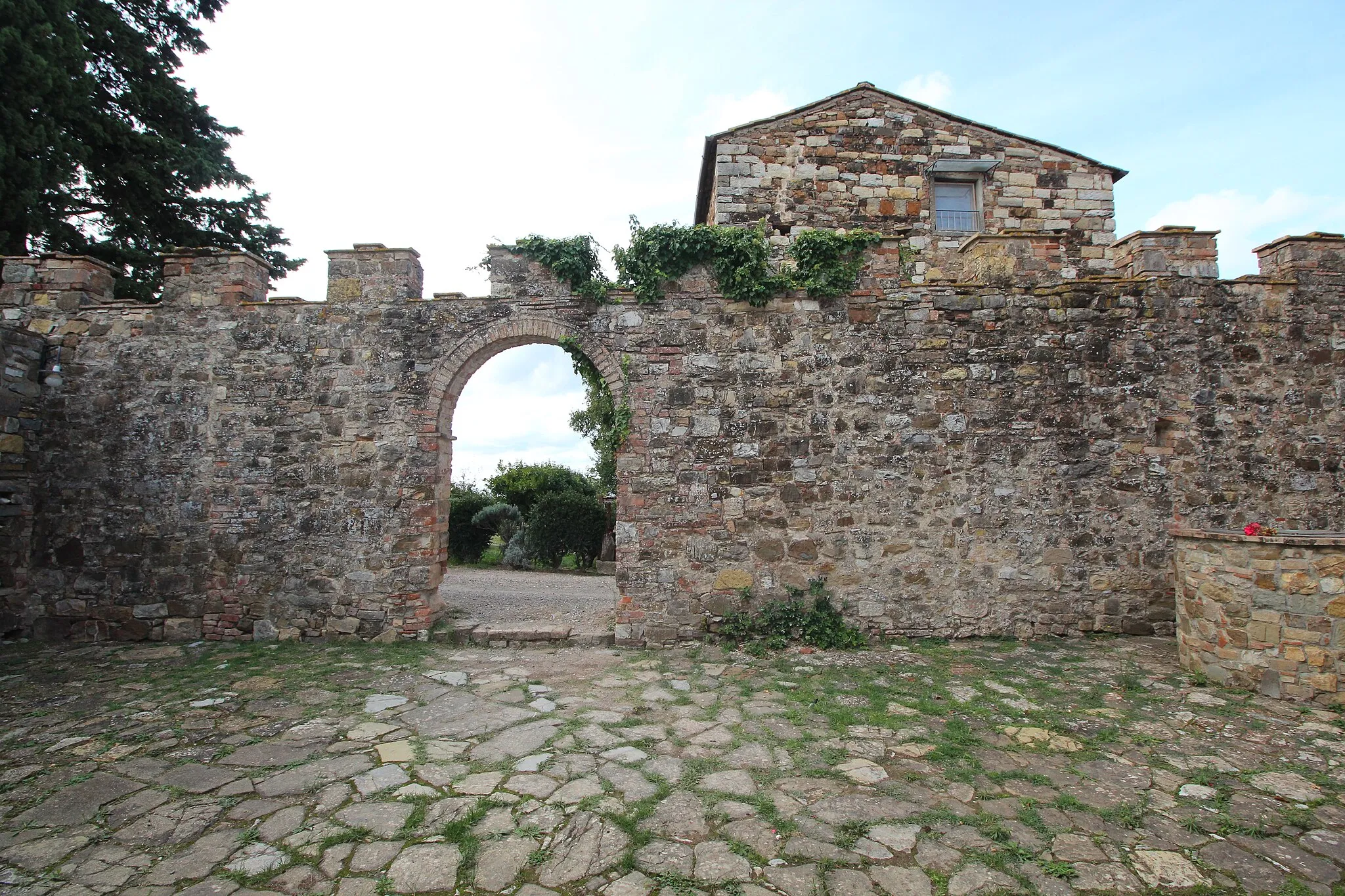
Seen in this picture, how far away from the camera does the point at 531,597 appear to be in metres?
9.77

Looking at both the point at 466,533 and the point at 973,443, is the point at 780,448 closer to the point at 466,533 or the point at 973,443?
the point at 973,443

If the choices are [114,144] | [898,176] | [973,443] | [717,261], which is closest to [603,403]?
[717,261]

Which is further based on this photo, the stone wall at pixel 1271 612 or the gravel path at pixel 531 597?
the gravel path at pixel 531 597

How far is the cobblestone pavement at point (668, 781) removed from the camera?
3047mm

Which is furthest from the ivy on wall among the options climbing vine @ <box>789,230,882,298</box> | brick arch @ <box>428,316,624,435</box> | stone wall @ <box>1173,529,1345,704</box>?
stone wall @ <box>1173,529,1345,704</box>

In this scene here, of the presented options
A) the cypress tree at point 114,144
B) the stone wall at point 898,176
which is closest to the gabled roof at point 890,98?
the stone wall at point 898,176

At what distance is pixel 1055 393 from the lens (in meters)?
7.14

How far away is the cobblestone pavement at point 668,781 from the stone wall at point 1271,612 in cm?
29

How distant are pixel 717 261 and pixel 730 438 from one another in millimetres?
2030

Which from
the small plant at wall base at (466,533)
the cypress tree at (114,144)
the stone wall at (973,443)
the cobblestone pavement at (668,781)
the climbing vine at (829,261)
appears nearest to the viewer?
the cobblestone pavement at (668,781)

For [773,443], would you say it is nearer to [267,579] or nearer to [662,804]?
[662,804]

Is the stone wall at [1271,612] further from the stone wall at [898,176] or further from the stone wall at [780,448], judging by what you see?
the stone wall at [898,176]

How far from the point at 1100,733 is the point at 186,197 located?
18101mm

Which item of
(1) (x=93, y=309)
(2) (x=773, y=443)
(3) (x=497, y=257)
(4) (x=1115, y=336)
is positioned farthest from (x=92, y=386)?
(4) (x=1115, y=336)
